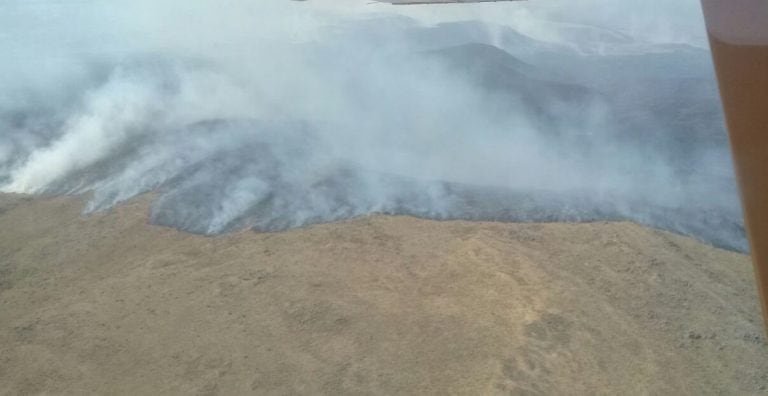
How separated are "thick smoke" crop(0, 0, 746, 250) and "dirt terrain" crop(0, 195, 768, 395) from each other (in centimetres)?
64

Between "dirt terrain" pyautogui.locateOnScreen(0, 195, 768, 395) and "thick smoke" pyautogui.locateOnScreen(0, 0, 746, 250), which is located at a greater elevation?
"thick smoke" pyautogui.locateOnScreen(0, 0, 746, 250)

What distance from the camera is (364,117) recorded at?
9875mm

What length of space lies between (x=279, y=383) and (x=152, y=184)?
4422 mm

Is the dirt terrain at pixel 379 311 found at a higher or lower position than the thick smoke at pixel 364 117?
lower

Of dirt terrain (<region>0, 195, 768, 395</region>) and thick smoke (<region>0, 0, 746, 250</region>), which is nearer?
dirt terrain (<region>0, 195, 768, 395</region>)

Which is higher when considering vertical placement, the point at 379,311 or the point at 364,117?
the point at 364,117

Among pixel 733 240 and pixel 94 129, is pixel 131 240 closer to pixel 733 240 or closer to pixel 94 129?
pixel 94 129

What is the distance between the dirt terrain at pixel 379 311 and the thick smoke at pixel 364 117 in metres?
0.64

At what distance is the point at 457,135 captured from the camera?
941 centimetres

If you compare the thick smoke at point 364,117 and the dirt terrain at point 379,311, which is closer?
the dirt terrain at point 379,311

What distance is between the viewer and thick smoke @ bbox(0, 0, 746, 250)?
25.9ft

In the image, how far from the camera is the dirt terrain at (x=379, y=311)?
521 cm

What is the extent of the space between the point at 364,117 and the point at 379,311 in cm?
468

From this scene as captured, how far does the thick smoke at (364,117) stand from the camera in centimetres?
790
